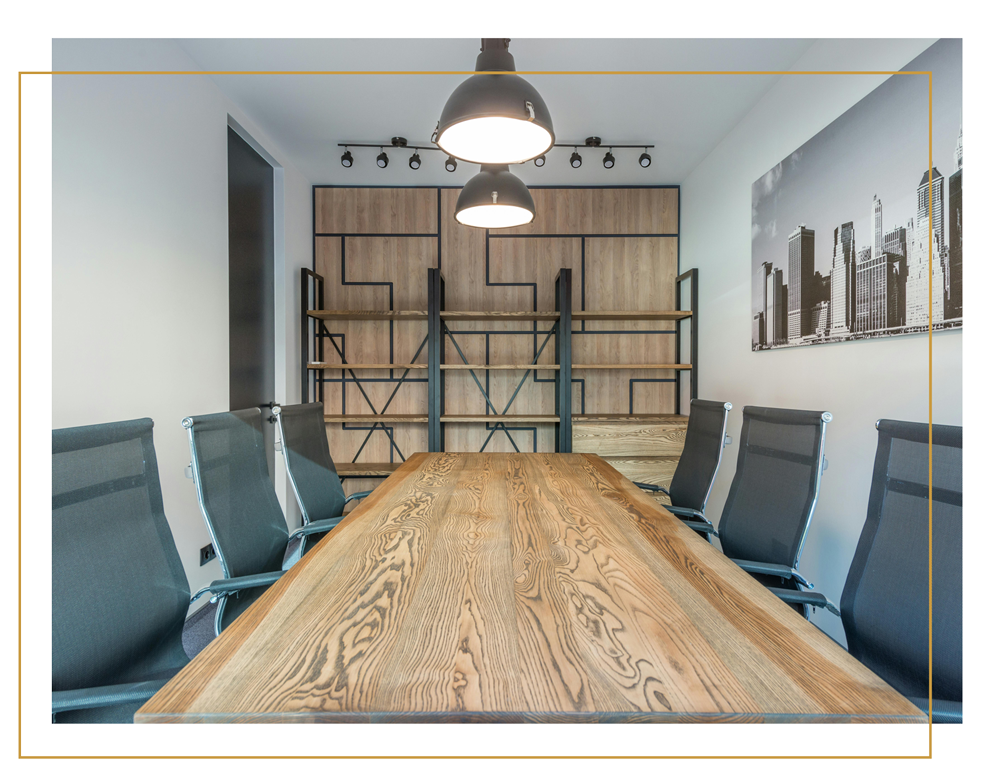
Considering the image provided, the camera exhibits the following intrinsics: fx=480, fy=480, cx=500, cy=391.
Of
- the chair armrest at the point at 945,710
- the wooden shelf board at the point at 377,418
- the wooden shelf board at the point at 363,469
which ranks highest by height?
the wooden shelf board at the point at 377,418

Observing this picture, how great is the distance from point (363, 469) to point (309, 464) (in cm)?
176

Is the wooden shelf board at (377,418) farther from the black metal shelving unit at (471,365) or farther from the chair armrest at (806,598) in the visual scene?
the chair armrest at (806,598)


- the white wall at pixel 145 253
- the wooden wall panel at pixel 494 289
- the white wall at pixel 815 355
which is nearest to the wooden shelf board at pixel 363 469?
the wooden wall panel at pixel 494 289

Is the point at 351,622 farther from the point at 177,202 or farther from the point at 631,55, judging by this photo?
the point at 631,55

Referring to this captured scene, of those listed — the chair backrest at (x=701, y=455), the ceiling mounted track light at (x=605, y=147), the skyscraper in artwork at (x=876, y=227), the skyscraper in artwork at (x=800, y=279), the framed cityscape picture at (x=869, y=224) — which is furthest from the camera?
the ceiling mounted track light at (x=605, y=147)

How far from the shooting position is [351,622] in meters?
0.77

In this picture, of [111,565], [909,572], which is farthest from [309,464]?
[909,572]

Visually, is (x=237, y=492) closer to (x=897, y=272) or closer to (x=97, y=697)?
(x=97, y=697)

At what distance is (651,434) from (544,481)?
181 centimetres

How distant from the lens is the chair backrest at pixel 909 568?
91 centimetres

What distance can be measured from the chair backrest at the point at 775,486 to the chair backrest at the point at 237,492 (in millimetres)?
1627

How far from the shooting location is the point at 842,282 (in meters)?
2.02

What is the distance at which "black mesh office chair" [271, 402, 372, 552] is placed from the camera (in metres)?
1.96
